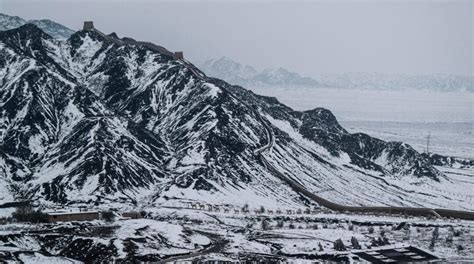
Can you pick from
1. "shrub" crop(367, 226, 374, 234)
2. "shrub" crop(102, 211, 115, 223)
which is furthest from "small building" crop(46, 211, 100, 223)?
"shrub" crop(367, 226, 374, 234)

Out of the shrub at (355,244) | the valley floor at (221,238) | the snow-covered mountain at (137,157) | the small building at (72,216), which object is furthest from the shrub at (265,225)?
the small building at (72,216)

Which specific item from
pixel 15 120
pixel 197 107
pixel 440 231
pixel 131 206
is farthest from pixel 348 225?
pixel 15 120

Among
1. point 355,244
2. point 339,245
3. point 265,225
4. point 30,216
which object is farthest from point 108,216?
point 355,244

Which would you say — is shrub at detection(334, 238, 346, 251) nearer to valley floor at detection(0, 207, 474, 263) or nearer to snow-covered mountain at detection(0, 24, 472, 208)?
valley floor at detection(0, 207, 474, 263)

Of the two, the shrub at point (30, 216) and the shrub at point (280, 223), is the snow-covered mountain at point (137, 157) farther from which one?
the shrub at point (280, 223)

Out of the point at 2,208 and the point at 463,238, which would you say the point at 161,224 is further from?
the point at 463,238
